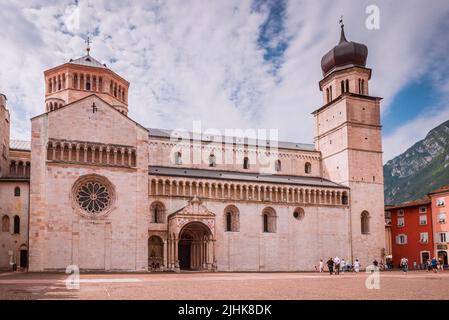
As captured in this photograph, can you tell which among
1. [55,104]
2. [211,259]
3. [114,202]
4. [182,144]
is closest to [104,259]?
[114,202]

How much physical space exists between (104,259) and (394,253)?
40.5m

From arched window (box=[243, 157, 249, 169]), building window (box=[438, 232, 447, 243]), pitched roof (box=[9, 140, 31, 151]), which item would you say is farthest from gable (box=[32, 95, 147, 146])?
building window (box=[438, 232, 447, 243])

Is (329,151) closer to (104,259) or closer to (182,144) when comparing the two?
(182,144)

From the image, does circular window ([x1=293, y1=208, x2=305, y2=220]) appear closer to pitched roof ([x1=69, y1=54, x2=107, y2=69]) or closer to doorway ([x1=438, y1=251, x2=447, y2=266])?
doorway ([x1=438, y1=251, x2=447, y2=266])

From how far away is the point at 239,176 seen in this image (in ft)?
188

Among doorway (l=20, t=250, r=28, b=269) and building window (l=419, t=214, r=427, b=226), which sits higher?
building window (l=419, t=214, r=427, b=226)

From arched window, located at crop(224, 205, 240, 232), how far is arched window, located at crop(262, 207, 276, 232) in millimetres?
3470

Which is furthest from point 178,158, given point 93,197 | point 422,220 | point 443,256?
point 443,256

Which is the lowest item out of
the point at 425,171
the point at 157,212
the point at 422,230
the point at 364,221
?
the point at 422,230

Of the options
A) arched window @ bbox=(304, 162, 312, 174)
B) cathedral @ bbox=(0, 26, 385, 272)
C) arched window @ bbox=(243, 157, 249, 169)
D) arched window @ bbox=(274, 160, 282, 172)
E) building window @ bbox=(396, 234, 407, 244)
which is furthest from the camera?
building window @ bbox=(396, 234, 407, 244)

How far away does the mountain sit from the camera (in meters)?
158

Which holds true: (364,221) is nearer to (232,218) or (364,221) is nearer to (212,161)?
(232,218)

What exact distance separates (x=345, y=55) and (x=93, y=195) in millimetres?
35104
